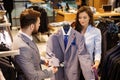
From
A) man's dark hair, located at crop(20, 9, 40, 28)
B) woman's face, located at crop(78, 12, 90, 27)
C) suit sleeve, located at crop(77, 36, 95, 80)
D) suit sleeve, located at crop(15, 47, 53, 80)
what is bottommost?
suit sleeve, located at crop(77, 36, 95, 80)

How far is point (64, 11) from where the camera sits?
634 cm

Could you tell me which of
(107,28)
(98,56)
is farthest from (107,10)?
(98,56)

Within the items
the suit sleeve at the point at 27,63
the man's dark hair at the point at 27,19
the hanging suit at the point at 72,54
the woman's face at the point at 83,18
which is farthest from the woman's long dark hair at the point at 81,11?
the suit sleeve at the point at 27,63

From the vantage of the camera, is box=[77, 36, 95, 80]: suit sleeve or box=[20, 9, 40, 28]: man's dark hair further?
box=[77, 36, 95, 80]: suit sleeve

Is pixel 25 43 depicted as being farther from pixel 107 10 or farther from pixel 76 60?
pixel 107 10

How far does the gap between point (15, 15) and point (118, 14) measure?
5226 mm

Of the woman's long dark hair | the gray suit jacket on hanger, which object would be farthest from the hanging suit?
the gray suit jacket on hanger

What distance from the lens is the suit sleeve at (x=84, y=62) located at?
2.97 metres

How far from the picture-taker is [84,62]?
297 cm

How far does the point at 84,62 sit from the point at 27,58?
985 mm

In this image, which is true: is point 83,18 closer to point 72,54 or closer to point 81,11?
point 81,11

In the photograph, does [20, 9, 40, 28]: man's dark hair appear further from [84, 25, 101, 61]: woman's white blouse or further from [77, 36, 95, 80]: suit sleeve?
[84, 25, 101, 61]: woman's white blouse

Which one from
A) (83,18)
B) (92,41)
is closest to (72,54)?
(92,41)

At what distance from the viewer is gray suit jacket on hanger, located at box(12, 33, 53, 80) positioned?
2.17 meters
